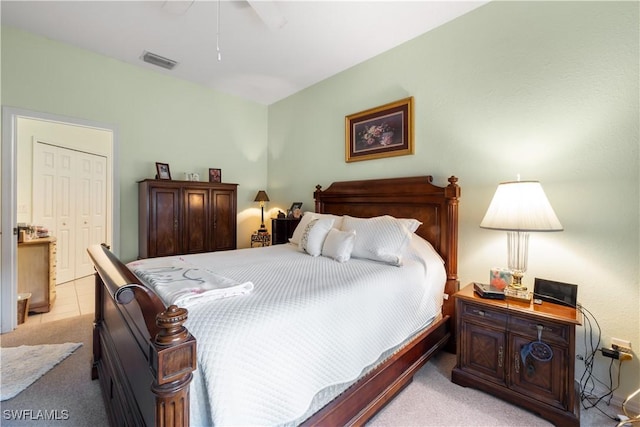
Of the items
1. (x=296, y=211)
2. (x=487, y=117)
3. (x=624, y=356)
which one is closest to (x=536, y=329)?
(x=624, y=356)

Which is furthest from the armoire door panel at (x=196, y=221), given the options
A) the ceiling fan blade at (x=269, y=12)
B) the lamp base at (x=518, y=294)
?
the lamp base at (x=518, y=294)

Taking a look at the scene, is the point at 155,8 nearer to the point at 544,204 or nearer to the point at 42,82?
the point at 42,82

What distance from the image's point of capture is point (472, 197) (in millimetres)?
2354

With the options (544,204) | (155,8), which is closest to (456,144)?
(544,204)

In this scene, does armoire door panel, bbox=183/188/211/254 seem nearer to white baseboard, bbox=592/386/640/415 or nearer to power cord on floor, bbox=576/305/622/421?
power cord on floor, bbox=576/305/622/421

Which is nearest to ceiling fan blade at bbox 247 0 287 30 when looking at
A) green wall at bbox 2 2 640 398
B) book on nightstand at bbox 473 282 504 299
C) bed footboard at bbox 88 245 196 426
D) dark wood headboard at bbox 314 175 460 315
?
A: green wall at bbox 2 2 640 398

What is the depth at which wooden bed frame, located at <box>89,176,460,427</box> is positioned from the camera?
0.75 meters

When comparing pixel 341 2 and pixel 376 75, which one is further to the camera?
pixel 376 75

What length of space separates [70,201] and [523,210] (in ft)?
19.2

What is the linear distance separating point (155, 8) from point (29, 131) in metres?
3.09


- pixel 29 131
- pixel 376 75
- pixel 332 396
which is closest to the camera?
pixel 332 396

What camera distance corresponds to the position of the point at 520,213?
5.61 ft

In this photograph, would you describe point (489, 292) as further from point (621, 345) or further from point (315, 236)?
point (315, 236)

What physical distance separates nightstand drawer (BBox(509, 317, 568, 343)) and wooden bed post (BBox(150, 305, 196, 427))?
6.00ft
